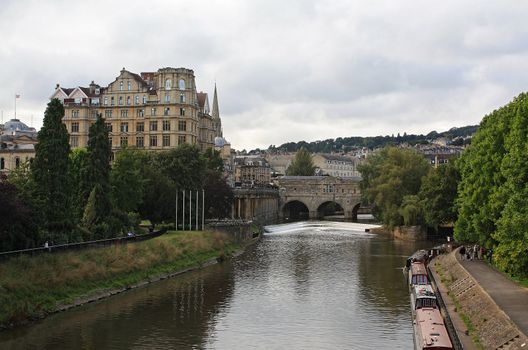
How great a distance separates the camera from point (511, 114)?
57.6 meters

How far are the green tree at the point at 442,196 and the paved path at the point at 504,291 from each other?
1436 inches

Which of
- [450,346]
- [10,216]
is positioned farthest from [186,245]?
[450,346]

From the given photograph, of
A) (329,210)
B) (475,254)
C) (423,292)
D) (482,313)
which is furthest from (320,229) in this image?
(482,313)

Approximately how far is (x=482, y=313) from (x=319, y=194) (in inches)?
5073

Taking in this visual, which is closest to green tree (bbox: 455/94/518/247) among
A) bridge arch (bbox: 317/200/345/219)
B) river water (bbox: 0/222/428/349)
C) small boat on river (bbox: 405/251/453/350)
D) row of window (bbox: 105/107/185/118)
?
river water (bbox: 0/222/428/349)

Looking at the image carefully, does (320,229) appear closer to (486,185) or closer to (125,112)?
(125,112)

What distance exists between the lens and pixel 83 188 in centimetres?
6425

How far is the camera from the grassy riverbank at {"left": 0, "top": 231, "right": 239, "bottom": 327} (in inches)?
1638

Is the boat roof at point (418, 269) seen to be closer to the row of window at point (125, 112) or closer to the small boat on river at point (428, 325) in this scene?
the small boat on river at point (428, 325)

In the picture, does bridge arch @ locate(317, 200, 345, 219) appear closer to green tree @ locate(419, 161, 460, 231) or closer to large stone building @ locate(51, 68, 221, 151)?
large stone building @ locate(51, 68, 221, 151)

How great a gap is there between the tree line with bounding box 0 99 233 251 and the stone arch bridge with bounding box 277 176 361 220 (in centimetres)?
6925

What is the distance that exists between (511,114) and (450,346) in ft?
107

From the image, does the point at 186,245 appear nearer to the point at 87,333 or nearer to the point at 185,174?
the point at 185,174

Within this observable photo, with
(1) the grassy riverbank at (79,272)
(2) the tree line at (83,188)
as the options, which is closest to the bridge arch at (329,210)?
(2) the tree line at (83,188)
